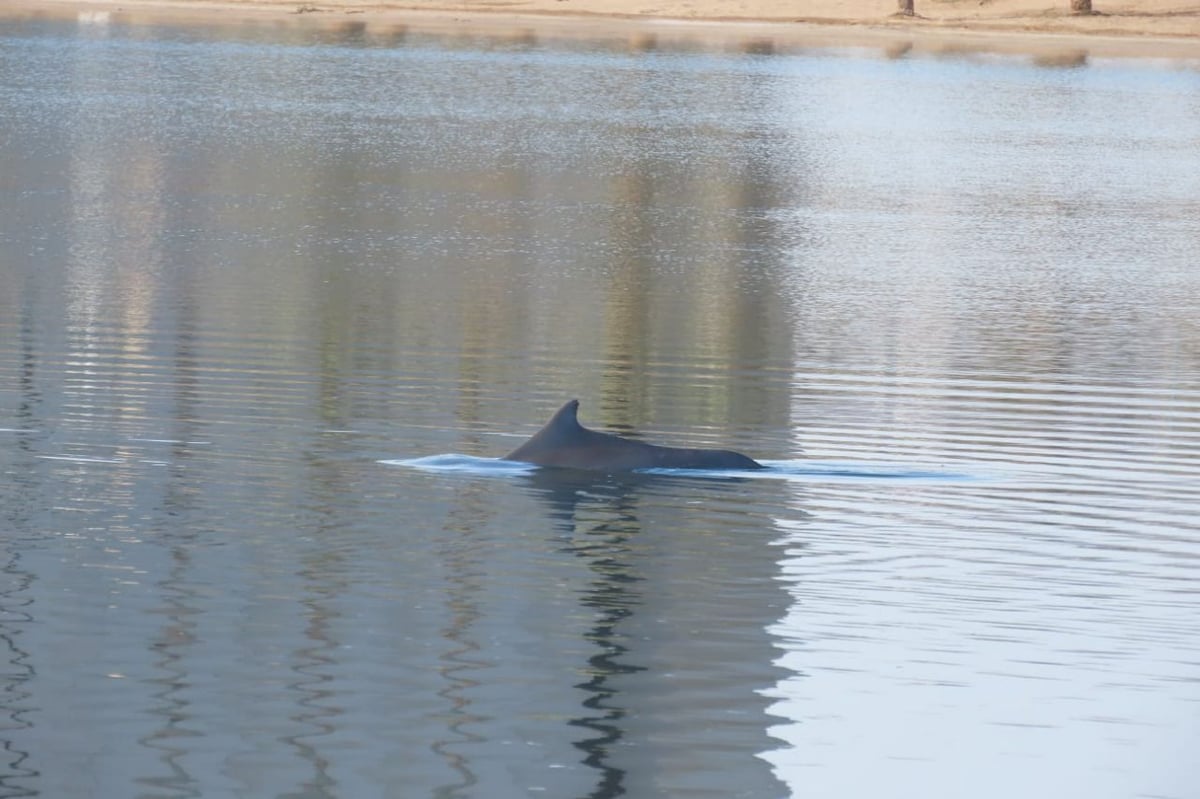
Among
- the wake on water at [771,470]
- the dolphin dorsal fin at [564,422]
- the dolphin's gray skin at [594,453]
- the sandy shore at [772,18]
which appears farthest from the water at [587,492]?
the sandy shore at [772,18]

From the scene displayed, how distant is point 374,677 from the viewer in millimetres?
11758

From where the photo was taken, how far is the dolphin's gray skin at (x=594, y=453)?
1670 cm

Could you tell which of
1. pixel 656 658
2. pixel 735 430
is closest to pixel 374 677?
pixel 656 658

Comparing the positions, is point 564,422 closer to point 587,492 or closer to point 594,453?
point 594,453

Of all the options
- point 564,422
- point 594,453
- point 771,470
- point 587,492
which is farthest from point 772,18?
point 587,492

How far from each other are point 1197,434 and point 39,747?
11.8 meters

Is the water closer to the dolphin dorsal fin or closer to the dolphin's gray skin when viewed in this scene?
the dolphin's gray skin

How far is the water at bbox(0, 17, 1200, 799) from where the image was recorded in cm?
1104

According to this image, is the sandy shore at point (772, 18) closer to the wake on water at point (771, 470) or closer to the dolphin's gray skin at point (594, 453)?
the wake on water at point (771, 470)

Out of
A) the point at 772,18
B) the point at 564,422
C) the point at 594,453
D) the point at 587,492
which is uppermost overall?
the point at 772,18

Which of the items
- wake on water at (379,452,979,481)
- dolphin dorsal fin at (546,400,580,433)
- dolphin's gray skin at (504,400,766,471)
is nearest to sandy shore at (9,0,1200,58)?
wake on water at (379,452,979,481)

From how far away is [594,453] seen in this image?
1678 cm

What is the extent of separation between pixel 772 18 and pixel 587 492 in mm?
87781

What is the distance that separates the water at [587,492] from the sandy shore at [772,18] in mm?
54263
